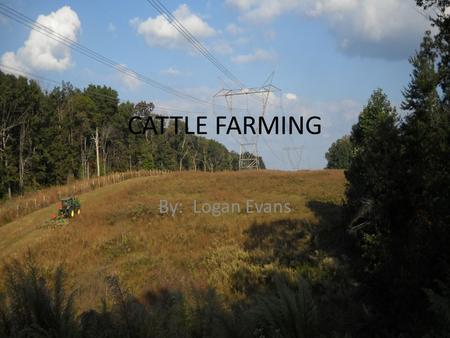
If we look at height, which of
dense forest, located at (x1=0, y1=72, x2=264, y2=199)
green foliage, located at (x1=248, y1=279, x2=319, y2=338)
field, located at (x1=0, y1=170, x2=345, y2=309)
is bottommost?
field, located at (x1=0, y1=170, x2=345, y2=309)

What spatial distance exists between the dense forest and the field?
25831mm

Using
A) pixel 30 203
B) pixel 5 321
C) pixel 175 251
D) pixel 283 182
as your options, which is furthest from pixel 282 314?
pixel 30 203

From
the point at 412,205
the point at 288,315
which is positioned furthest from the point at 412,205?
the point at 288,315

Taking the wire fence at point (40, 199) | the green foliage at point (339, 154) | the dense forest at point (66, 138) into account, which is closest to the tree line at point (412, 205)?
the wire fence at point (40, 199)

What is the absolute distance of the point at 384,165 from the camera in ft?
28.7

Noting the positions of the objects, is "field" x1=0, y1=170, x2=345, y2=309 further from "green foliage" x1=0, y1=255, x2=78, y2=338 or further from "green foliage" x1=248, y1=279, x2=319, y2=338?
"green foliage" x1=0, y1=255, x2=78, y2=338

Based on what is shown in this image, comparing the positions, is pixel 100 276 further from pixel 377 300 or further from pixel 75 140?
pixel 75 140

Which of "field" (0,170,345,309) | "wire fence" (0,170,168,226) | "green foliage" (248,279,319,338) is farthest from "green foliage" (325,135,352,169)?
"green foliage" (248,279,319,338)

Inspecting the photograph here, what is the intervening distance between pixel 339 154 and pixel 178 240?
108207 mm

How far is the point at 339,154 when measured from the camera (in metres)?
121

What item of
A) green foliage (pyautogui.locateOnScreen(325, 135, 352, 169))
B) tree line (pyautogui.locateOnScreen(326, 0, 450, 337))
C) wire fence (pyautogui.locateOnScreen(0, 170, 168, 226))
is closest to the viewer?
Answer: tree line (pyautogui.locateOnScreen(326, 0, 450, 337))

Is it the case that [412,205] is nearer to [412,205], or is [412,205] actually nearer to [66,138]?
[412,205]

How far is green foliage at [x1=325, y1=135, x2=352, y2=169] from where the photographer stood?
115 metres

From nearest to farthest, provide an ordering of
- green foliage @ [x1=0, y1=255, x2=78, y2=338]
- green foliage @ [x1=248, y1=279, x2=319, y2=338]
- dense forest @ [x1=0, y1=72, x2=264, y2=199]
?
Result: green foliage @ [x1=248, y1=279, x2=319, y2=338] → green foliage @ [x1=0, y1=255, x2=78, y2=338] → dense forest @ [x1=0, y1=72, x2=264, y2=199]
